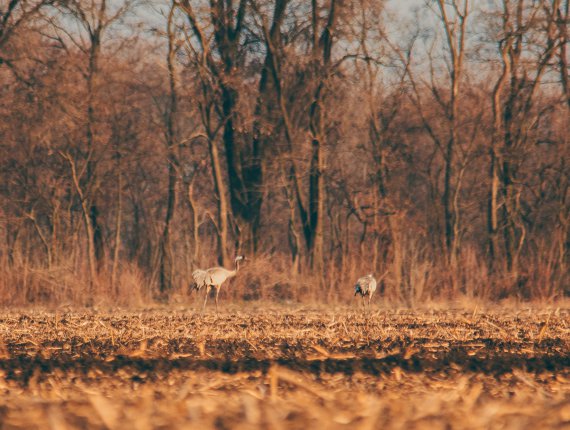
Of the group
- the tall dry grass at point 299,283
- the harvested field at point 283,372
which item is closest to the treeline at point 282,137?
the tall dry grass at point 299,283

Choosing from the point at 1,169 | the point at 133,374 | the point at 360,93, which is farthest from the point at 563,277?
the point at 133,374

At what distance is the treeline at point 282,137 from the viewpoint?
922 inches

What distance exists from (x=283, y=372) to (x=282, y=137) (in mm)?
20911

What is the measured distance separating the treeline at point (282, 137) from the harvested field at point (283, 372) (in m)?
7.07

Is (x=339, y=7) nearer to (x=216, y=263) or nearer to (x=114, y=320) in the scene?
(x=216, y=263)

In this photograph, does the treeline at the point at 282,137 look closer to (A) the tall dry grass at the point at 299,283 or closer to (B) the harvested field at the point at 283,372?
(A) the tall dry grass at the point at 299,283

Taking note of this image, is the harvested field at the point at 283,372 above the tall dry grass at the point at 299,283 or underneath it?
above

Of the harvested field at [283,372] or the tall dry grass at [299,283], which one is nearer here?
the harvested field at [283,372]

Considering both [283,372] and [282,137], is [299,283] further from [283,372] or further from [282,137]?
[283,372]

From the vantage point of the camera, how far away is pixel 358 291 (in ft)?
59.9

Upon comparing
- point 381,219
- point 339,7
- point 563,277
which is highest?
point 339,7

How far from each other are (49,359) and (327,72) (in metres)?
18.5

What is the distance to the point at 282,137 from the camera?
28.0 m

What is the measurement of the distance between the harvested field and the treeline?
278 inches
